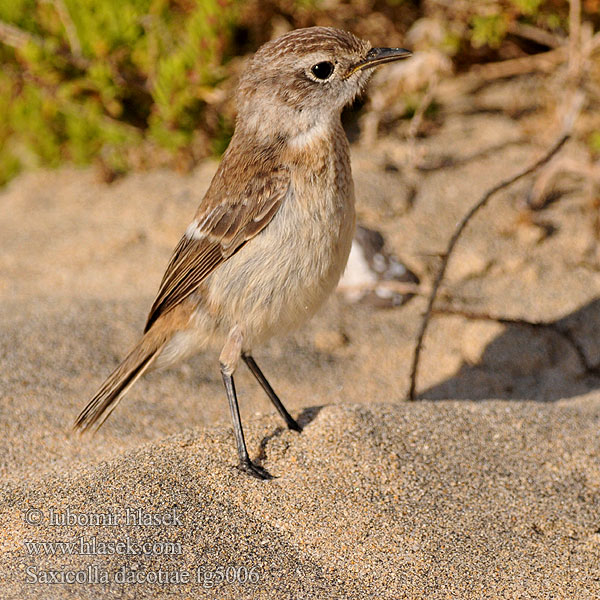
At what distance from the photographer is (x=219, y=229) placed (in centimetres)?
377

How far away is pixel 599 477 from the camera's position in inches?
143

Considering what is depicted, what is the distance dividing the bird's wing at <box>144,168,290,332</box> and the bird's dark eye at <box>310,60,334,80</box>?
53cm

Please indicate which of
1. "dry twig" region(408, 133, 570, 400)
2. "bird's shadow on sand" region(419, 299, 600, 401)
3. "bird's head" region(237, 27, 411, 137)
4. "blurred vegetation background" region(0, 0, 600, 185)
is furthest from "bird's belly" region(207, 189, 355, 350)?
"blurred vegetation background" region(0, 0, 600, 185)

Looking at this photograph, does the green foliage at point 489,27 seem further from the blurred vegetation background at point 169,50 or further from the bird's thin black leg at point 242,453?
the bird's thin black leg at point 242,453

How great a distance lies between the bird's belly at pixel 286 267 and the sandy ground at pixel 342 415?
21.4 inches

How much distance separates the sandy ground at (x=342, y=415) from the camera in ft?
9.77

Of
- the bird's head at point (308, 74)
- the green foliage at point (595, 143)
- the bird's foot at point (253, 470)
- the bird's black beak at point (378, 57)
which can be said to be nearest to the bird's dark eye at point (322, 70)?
the bird's head at point (308, 74)

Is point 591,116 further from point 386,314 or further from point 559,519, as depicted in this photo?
point 559,519

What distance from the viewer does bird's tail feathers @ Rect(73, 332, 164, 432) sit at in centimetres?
381

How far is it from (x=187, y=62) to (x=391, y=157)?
71.1 inches

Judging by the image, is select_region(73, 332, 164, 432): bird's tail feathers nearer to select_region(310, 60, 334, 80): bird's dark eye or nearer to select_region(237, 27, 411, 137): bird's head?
select_region(237, 27, 411, 137): bird's head

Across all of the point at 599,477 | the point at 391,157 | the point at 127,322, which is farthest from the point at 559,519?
the point at 391,157

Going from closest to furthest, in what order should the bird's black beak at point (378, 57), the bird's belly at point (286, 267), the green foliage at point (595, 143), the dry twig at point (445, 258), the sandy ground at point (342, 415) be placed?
the sandy ground at point (342, 415) < the bird's belly at point (286, 267) < the bird's black beak at point (378, 57) < the dry twig at point (445, 258) < the green foliage at point (595, 143)

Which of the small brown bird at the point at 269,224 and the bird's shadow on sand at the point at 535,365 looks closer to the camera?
the small brown bird at the point at 269,224
